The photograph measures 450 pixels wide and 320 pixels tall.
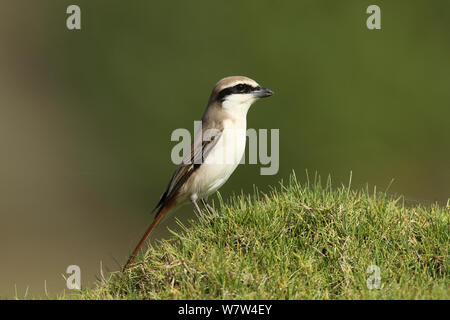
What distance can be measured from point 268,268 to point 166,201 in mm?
2252

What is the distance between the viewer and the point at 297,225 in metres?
5.06

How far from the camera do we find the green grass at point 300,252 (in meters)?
4.25

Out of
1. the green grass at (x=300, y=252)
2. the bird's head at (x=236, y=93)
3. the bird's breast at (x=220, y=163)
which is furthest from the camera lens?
the bird's head at (x=236, y=93)

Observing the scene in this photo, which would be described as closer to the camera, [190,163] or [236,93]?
[190,163]

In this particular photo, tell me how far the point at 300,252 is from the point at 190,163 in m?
2.10

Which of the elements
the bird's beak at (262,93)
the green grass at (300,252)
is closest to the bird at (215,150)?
the bird's beak at (262,93)

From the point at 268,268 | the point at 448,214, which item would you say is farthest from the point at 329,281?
the point at 448,214

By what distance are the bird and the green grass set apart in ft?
2.73

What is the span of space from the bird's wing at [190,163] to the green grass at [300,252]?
3.18 ft

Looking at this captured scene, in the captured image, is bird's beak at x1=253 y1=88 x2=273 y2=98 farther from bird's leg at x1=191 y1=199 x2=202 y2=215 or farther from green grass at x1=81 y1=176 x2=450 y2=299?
green grass at x1=81 y1=176 x2=450 y2=299

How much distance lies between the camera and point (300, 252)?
4762 millimetres

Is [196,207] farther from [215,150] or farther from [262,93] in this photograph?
[262,93]

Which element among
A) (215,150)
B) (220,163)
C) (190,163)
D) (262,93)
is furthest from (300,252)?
(262,93)

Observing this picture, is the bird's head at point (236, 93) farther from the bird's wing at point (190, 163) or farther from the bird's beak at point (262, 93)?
the bird's wing at point (190, 163)
